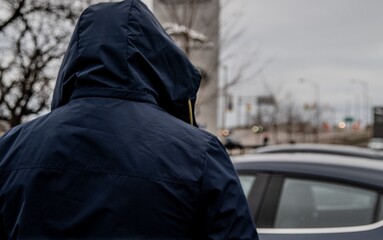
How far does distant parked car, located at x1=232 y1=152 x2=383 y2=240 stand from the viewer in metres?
3.03

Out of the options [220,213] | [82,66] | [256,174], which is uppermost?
[82,66]

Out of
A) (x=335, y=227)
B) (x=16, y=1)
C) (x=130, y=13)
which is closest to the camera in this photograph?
(x=130, y=13)

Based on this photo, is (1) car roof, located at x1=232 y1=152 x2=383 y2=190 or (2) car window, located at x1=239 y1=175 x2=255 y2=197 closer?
(1) car roof, located at x1=232 y1=152 x2=383 y2=190

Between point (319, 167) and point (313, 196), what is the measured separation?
11.9 inches

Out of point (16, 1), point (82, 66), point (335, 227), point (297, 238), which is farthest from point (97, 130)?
point (16, 1)

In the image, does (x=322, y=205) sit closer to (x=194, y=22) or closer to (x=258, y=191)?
(x=258, y=191)

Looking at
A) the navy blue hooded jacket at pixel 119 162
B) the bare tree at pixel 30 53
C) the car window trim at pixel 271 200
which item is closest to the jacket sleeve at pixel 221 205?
the navy blue hooded jacket at pixel 119 162

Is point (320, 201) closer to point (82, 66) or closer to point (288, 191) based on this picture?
point (288, 191)

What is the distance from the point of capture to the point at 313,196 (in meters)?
3.49

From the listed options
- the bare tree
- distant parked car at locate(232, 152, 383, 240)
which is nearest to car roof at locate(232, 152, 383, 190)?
distant parked car at locate(232, 152, 383, 240)

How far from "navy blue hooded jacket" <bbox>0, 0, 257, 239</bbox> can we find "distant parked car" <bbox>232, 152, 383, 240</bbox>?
1.56m

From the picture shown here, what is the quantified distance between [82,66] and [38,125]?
230 millimetres

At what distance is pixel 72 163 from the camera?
5.03 ft

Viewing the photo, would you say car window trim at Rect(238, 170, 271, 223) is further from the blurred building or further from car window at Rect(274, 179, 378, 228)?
the blurred building
